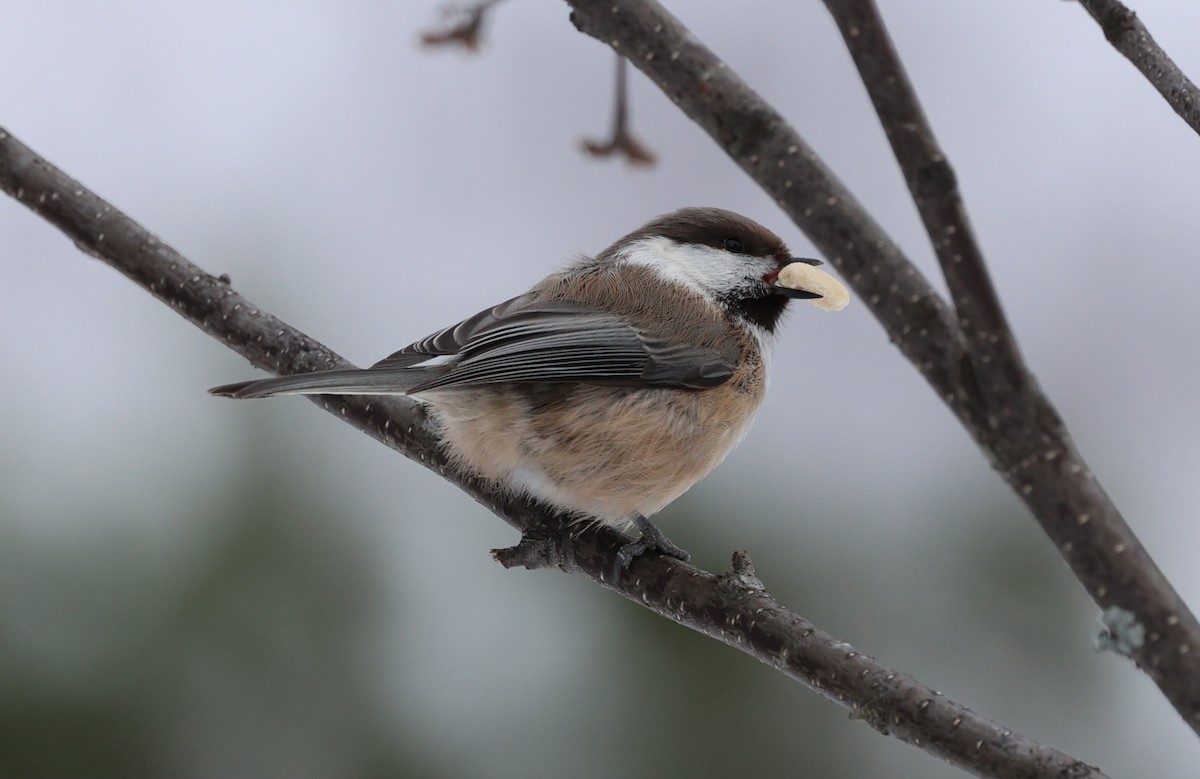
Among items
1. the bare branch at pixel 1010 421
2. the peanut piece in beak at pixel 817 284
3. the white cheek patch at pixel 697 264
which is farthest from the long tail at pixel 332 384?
the bare branch at pixel 1010 421

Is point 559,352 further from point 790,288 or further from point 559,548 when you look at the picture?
point 790,288

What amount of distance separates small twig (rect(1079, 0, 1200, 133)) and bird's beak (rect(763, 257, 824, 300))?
889mm

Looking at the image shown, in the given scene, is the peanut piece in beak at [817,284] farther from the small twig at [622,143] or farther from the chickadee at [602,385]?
the small twig at [622,143]

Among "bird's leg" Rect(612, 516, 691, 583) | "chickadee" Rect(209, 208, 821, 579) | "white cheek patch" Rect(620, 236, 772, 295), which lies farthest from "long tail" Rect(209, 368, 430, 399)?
"white cheek patch" Rect(620, 236, 772, 295)

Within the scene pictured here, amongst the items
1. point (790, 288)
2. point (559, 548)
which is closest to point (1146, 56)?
point (790, 288)

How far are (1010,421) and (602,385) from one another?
1.29m

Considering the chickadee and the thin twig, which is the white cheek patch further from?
the thin twig

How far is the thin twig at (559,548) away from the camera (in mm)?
1610

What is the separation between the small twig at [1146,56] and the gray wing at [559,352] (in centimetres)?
105

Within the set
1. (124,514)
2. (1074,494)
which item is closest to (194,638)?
(124,514)

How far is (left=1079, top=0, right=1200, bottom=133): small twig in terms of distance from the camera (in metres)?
1.65

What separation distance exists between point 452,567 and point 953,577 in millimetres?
1680

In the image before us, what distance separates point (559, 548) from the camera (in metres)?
2.26

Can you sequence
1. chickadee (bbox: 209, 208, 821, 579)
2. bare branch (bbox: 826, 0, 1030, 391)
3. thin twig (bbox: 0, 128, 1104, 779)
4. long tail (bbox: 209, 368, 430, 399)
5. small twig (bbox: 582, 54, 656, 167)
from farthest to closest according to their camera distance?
chickadee (bbox: 209, 208, 821, 579) < small twig (bbox: 582, 54, 656, 167) < long tail (bbox: 209, 368, 430, 399) < thin twig (bbox: 0, 128, 1104, 779) < bare branch (bbox: 826, 0, 1030, 391)
